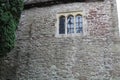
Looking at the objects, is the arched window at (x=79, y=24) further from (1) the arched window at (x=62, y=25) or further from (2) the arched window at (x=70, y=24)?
(1) the arched window at (x=62, y=25)

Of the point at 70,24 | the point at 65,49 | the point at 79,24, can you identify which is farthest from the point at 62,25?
the point at 65,49

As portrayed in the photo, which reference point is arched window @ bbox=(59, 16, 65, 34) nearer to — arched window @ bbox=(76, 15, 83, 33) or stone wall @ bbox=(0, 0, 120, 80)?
stone wall @ bbox=(0, 0, 120, 80)

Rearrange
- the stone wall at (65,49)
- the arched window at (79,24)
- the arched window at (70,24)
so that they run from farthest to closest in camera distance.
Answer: the arched window at (70,24) → the arched window at (79,24) → the stone wall at (65,49)

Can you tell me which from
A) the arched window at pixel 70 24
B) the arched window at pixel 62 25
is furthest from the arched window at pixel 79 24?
the arched window at pixel 62 25

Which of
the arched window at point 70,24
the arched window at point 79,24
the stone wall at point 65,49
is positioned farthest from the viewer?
the arched window at point 70,24

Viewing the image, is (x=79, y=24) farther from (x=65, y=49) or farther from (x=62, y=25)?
(x=65, y=49)

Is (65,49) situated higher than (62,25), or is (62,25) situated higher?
(62,25)

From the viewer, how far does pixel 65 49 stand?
9.14 metres

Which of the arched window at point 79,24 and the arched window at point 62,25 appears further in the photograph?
the arched window at point 62,25

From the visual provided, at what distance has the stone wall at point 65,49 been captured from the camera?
8.66m

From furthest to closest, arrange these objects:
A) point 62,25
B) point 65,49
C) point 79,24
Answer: point 62,25
point 79,24
point 65,49

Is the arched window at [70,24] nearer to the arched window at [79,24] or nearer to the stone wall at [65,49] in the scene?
the arched window at [79,24]

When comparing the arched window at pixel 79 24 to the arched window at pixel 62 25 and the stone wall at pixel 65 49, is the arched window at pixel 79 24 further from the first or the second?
the arched window at pixel 62 25

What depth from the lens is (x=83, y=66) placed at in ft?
28.7
